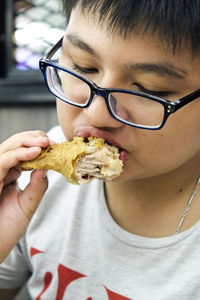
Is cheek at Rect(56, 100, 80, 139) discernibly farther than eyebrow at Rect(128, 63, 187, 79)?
Yes

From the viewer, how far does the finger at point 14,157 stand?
3.71 feet

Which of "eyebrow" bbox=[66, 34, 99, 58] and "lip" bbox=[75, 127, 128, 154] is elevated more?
"eyebrow" bbox=[66, 34, 99, 58]

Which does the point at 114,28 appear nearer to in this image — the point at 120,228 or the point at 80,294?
the point at 120,228

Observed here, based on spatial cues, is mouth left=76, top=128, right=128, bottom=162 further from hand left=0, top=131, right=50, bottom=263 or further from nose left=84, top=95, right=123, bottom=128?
hand left=0, top=131, right=50, bottom=263

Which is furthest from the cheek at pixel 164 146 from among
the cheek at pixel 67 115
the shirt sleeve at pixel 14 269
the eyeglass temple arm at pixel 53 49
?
the shirt sleeve at pixel 14 269

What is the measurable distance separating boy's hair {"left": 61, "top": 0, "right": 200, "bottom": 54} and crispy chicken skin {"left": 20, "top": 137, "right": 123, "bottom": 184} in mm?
229

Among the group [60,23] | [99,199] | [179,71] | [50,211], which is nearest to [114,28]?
[179,71]

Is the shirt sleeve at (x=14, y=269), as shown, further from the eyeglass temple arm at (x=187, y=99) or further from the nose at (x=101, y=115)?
the eyeglass temple arm at (x=187, y=99)

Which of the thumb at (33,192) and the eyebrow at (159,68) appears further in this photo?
the thumb at (33,192)

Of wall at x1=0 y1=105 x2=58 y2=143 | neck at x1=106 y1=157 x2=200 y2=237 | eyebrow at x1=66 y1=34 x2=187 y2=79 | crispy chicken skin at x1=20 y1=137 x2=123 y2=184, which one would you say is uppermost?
eyebrow at x1=66 y1=34 x2=187 y2=79

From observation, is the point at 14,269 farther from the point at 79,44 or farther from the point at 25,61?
the point at 25,61

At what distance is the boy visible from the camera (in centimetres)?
97

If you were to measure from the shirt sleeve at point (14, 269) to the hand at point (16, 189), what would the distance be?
0.21 meters

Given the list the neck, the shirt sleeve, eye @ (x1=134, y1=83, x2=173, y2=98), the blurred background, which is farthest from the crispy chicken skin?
the blurred background
